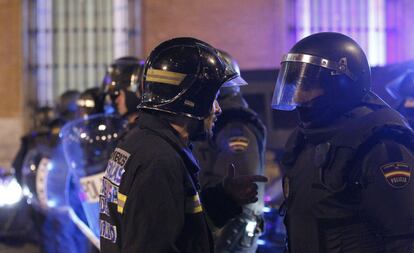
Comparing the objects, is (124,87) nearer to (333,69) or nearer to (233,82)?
(233,82)

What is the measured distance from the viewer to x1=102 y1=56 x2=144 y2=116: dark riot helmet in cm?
487

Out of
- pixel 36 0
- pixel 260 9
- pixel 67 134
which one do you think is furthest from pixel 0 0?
pixel 67 134

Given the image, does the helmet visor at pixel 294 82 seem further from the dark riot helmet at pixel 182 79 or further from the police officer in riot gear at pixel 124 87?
the police officer in riot gear at pixel 124 87

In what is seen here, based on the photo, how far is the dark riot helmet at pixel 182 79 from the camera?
2598 mm

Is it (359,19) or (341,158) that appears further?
(359,19)

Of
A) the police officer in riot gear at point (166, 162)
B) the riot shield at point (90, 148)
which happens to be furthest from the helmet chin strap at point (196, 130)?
the riot shield at point (90, 148)

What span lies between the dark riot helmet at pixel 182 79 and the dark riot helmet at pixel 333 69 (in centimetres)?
45

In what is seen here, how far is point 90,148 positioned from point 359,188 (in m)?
2.55

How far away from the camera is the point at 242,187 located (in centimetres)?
294

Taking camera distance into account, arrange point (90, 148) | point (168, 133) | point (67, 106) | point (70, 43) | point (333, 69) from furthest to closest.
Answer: point (70, 43)
point (67, 106)
point (90, 148)
point (333, 69)
point (168, 133)

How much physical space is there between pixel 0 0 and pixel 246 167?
9.24m

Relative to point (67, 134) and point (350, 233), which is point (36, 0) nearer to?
point (67, 134)

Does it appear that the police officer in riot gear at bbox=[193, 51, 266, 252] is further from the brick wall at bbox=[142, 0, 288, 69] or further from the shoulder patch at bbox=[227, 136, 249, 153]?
the brick wall at bbox=[142, 0, 288, 69]

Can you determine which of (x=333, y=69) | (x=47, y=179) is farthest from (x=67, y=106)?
(x=333, y=69)
